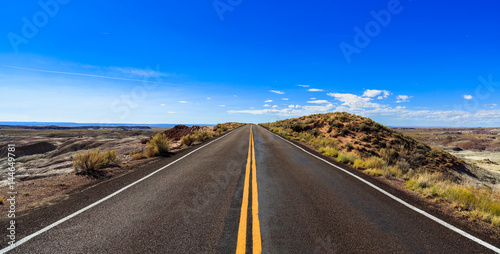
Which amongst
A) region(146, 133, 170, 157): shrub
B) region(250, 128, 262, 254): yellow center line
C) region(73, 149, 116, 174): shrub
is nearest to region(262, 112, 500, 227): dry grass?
region(250, 128, 262, 254): yellow center line

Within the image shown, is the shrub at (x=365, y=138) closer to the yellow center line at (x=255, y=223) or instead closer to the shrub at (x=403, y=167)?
the shrub at (x=403, y=167)

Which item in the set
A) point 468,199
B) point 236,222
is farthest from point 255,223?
point 468,199

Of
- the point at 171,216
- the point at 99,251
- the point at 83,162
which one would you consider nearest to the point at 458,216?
→ the point at 171,216

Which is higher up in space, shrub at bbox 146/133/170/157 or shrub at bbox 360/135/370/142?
shrub at bbox 360/135/370/142

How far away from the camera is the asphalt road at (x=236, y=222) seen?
328cm

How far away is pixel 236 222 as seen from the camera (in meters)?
3.99

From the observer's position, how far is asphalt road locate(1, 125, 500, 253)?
328 centimetres

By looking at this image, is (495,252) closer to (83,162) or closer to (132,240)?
(132,240)

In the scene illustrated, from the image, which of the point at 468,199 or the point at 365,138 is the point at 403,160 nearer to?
the point at 365,138

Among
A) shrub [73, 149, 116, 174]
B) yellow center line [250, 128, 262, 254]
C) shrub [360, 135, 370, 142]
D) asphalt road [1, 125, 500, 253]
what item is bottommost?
asphalt road [1, 125, 500, 253]

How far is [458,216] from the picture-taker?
15.1 ft

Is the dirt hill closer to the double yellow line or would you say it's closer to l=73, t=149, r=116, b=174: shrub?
the double yellow line

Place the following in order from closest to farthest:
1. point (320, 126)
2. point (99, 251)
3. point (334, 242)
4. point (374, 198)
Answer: point (99, 251) → point (334, 242) → point (374, 198) → point (320, 126)

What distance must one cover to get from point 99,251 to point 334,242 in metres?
3.66
